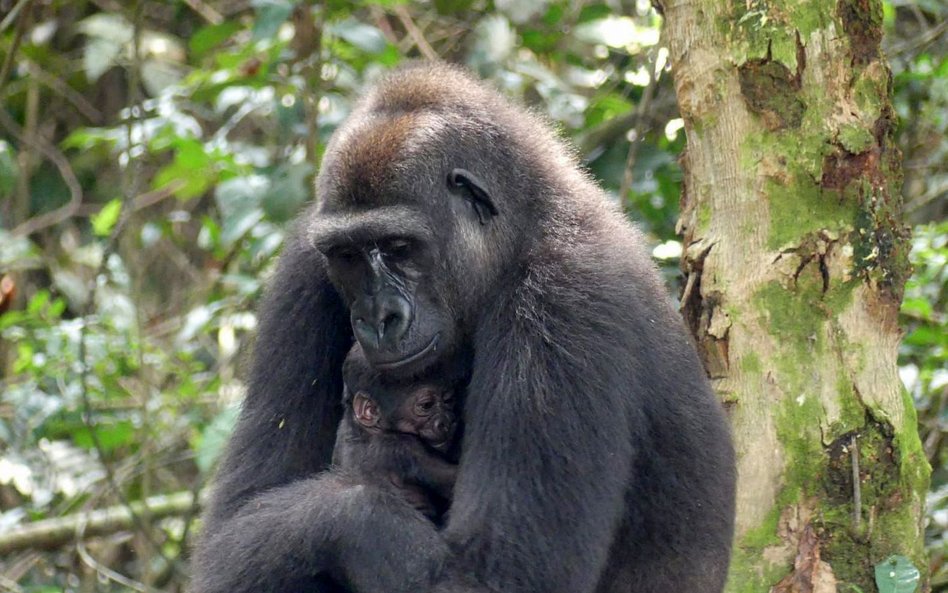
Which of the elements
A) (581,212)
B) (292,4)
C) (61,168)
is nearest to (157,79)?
(61,168)

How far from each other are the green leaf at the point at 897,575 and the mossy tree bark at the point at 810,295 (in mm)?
55

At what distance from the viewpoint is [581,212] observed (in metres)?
3.70

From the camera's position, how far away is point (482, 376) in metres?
3.34

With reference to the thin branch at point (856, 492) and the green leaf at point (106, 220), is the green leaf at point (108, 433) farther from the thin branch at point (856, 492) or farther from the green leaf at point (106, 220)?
the thin branch at point (856, 492)

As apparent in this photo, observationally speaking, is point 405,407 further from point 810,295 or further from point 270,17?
point 270,17

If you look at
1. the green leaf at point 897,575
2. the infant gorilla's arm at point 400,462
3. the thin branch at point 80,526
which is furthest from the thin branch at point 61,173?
the green leaf at point 897,575

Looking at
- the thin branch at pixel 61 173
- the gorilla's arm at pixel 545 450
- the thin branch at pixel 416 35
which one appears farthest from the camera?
the thin branch at pixel 61 173

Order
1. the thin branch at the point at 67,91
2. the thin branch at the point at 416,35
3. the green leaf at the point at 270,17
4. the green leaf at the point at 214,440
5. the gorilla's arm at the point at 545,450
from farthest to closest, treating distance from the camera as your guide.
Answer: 1. the thin branch at the point at 67,91
2. the thin branch at the point at 416,35
3. the green leaf at the point at 270,17
4. the green leaf at the point at 214,440
5. the gorilla's arm at the point at 545,450

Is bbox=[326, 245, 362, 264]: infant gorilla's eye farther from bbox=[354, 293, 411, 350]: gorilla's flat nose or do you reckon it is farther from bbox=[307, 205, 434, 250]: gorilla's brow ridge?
bbox=[354, 293, 411, 350]: gorilla's flat nose

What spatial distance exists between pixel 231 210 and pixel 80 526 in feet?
5.96

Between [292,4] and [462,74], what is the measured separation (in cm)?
192

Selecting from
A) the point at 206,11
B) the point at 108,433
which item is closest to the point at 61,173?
the point at 206,11

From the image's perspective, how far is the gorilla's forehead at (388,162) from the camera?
11.6 feet

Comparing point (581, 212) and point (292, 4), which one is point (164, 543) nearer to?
point (292, 4)
